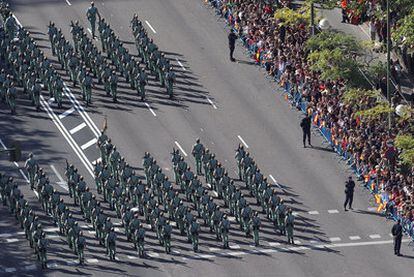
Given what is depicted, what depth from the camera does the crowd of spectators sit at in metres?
116

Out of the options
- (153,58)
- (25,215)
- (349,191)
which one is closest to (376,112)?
(349,191)

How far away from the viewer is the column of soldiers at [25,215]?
10988 centimetres

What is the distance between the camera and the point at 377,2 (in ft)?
421

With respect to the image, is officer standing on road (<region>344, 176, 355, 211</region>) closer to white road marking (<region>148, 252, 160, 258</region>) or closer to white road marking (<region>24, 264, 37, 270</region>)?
white road marking (<region>148, 252, 160, 258</region>)

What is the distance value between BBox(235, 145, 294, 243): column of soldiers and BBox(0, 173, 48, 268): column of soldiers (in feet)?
38.6

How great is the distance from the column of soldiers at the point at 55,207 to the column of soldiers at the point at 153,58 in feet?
41.2

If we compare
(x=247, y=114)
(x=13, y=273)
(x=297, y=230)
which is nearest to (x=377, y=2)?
(x=247, y=114)

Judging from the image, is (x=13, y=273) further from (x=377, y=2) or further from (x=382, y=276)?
(x=377, y=2)

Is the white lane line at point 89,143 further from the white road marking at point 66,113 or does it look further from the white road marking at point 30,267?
the white road marking at point 30,267

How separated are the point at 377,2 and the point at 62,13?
849 inches

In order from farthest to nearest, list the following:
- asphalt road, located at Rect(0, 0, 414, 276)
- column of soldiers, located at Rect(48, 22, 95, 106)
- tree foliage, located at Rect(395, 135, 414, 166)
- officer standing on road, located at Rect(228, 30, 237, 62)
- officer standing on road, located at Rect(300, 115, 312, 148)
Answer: officer standing on road, located at Rect(228, 30, 237, 62) → column of soldiers, located at Rect(48, 22, 95, 106) → officer standing on road, located at Rect(300, 115, 312, 148) → tree foliage, located at Rect(395, 135, 414, 166) → asphalt road, located at Rect(0, 0, 414, 276)

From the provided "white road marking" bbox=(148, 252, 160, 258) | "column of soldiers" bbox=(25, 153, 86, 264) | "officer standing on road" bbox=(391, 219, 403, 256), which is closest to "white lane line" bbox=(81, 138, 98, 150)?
"column of soldiers" bbox=(25, 153, 86, 264)

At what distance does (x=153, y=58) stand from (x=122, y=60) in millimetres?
1834

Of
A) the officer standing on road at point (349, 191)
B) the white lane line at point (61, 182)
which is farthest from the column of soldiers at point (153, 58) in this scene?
the officer standing on road at point (349, 191)
